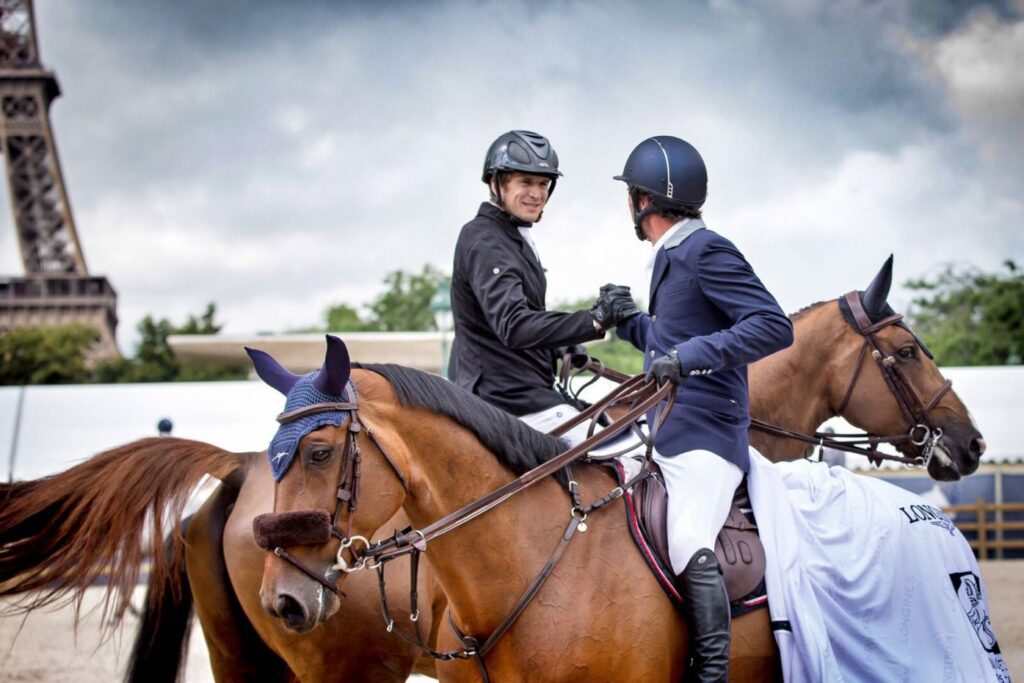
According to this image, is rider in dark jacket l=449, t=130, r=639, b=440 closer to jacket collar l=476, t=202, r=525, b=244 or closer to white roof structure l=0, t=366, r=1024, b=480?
jacket collar l=476, t=202, r=525, b=244

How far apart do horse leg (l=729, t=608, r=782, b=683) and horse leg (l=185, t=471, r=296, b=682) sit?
2.57 meters

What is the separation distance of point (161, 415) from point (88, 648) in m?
7.66

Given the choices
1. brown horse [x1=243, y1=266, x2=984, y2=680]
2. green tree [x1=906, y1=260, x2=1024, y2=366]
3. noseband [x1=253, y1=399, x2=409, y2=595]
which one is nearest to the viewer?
noseband [x1=253, y1=399, x2=409, y2=595]

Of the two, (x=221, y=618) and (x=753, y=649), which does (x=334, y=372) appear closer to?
(x=753, y=649)

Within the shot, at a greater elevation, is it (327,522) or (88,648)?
(327,522)

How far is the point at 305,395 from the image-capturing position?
123 inches

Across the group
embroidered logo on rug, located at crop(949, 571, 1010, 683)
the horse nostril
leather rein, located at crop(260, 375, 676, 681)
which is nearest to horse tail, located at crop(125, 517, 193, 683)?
leather rein, located at crop(260, 375, 676, 681)

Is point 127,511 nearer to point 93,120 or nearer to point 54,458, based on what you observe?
point 54,458

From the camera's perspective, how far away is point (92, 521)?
4410mm

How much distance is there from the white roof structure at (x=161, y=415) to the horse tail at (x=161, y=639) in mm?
11363

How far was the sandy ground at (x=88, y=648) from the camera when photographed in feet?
30.1

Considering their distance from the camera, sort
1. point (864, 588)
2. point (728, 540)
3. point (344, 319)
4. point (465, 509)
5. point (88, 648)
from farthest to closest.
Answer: point (344, 319) → point (88, 648) → point (864, 588) → point (728, 540) → point (465, 509)

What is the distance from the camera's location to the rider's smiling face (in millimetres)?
4340

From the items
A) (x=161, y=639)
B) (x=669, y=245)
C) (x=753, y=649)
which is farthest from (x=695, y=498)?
(x=161, y=639)
